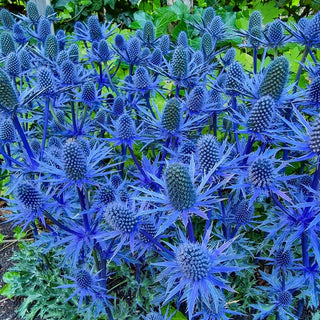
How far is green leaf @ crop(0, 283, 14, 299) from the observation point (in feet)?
7.38

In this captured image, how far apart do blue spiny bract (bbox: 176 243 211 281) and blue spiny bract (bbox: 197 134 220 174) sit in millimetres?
302

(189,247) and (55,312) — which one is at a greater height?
(189,247)

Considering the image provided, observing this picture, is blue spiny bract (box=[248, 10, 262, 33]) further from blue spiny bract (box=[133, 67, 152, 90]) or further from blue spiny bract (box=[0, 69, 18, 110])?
blue spiny bract (box=[0, 69, 18, 110])

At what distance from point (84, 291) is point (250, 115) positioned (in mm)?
1060

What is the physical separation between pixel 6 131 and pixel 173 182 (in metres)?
1.06

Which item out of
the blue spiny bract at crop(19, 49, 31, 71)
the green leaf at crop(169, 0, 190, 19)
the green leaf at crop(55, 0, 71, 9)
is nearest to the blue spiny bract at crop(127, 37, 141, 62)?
the blue spiny bract at crop(19, 49, 31, 71)

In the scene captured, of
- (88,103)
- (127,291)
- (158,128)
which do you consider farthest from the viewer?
(127,291)

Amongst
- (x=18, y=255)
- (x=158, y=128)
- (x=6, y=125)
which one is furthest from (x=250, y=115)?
(x=18, y=255)

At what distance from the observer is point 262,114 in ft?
4.28

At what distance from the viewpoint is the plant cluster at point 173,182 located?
1229 mm

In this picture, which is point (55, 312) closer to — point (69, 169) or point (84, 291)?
→ point (84, 291)

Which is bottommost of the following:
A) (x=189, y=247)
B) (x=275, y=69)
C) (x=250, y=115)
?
(x=189, y=247)

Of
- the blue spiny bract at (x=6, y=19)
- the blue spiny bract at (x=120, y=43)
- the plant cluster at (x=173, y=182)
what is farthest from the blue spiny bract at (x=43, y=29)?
the blue spiny bract at (x=120, y=43)

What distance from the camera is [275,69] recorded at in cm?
139
